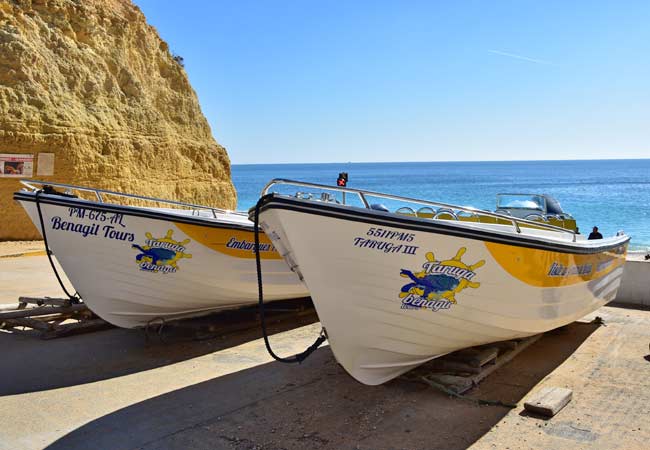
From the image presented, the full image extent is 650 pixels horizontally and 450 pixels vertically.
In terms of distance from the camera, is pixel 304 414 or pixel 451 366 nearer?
pixel 304 414

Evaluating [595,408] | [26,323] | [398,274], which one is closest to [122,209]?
[26,323]

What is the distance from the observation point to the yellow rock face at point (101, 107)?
19.6 meters

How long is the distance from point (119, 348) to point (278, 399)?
298 cm

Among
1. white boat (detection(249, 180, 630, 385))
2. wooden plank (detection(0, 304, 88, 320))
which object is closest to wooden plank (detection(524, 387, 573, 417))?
white boat (detection(249, 180, 630, 385))

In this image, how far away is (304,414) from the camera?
18.0 ft

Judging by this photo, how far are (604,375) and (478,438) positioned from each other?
2387mm

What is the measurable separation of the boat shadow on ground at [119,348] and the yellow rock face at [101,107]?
12.1m

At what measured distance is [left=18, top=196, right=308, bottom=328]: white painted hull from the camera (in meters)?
7.64

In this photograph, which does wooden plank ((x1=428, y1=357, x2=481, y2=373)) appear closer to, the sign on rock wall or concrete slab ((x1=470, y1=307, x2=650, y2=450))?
concrete slab ((x1=470, y1=307, x2=650, y2=450))

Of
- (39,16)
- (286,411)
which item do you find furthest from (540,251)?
(39,16)

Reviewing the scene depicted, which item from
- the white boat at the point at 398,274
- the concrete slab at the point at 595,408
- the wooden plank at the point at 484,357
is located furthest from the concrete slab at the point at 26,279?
the concrete slab at the point at 595,408

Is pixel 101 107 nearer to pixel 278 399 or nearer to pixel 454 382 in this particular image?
pixel 278 399

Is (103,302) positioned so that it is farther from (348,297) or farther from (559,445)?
(559,445)

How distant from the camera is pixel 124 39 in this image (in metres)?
25.1
